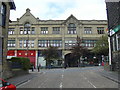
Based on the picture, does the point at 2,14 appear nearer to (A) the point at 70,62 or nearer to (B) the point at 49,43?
(B) the point at 49,43

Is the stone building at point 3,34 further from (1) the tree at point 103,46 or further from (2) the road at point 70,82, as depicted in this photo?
(1) the tree at point 103,46

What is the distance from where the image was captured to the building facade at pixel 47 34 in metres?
48.5

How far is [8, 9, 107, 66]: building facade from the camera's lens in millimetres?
48500

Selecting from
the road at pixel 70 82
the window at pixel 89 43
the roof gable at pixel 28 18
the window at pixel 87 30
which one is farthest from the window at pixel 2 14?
the window at pixel 87 30

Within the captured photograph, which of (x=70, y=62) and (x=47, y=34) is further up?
(x=47, y=34)

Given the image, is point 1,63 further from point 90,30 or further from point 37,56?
point 90,30

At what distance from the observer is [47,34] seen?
1935 inches

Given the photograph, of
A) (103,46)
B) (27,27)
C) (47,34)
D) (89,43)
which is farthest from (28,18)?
(103,46)

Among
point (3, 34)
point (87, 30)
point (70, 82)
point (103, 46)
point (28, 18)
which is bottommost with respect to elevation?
point (70, 82)

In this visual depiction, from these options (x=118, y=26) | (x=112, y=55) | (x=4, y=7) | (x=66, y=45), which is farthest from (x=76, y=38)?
(x=4, y=7)

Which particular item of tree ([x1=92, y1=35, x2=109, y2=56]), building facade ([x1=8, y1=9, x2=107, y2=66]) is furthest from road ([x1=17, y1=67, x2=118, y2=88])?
building facade ([x1=8, y1=9, x2=107, y2=66])

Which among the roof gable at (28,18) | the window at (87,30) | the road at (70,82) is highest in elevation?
the roof gable at (28,18)

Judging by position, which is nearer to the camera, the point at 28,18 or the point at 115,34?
the point at 115,34

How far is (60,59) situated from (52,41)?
6383mm
